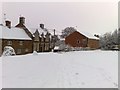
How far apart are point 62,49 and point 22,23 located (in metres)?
14.7

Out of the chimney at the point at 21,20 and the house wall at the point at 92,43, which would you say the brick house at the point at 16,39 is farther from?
the house wall at the point at 92,43

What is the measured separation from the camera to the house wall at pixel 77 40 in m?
66.7

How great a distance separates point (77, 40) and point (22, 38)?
20583 mm

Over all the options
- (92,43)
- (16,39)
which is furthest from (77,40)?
(16,39)

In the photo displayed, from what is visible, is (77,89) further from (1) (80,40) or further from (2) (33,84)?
(1) (80,40)

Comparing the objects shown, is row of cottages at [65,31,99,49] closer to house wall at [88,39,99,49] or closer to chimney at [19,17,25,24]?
house wall at [88,39,99,49]

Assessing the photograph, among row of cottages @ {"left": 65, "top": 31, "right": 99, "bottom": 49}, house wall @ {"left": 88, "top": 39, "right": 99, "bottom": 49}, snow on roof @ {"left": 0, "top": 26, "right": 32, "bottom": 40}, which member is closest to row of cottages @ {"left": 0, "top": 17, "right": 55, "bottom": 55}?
snow on roof @ {"left": 0, "top": 26, "right": 32, "bottom": 40}

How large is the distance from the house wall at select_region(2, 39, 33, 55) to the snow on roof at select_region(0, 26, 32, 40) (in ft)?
3.08

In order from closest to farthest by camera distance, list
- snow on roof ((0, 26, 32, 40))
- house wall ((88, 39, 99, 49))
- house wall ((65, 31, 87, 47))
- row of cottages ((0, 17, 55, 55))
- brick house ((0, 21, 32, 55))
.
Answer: brick house ((0, 21, 32, 55))
row of cottages ((0, 17, 55, 55))
snow on roof ((0, 26, 32, 40))
house wall ((65, 31, 87, 47))
house wall ((88, 39, 99, 49))

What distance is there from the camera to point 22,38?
52.1m

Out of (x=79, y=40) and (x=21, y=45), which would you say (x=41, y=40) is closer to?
(x=21, y=45)

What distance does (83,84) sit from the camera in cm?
968

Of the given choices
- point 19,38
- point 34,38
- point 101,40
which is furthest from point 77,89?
point 101,40

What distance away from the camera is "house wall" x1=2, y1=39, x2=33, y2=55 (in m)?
48.8
